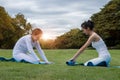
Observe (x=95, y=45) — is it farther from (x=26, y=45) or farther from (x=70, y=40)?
(x=70, y=40)

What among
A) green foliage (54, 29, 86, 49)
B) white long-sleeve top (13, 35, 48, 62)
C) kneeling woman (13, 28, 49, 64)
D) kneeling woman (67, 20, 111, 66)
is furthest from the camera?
green foliage (54, 29, 86, 49)

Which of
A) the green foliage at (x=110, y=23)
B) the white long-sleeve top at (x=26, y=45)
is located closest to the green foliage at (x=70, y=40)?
the green foliage at (x=110, y=23)

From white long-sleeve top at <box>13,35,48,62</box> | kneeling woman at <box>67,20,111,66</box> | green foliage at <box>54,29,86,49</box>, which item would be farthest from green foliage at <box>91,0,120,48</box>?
kneeling woman at <box>67,20,111,66</box>

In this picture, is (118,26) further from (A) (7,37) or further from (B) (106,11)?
(A) (7,37)

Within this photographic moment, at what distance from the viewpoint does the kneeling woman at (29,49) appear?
11.9 m

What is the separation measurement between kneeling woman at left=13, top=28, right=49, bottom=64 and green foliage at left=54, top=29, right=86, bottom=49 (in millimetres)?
46360

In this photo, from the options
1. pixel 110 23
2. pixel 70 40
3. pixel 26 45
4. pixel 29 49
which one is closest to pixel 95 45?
pixel 29 49

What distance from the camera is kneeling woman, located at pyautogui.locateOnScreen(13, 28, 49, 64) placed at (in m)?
11.9

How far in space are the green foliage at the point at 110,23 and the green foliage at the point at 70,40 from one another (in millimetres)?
3274

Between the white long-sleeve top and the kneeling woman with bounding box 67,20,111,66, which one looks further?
the white long-sleeve top

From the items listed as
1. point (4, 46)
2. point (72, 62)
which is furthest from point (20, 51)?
point (4, 46)

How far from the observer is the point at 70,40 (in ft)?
207

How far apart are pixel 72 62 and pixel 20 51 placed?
2.58 m

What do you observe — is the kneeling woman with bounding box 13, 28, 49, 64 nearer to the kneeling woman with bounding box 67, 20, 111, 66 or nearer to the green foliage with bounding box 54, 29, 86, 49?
the kneeling woman with bounding box 67, 20, 111, 66
